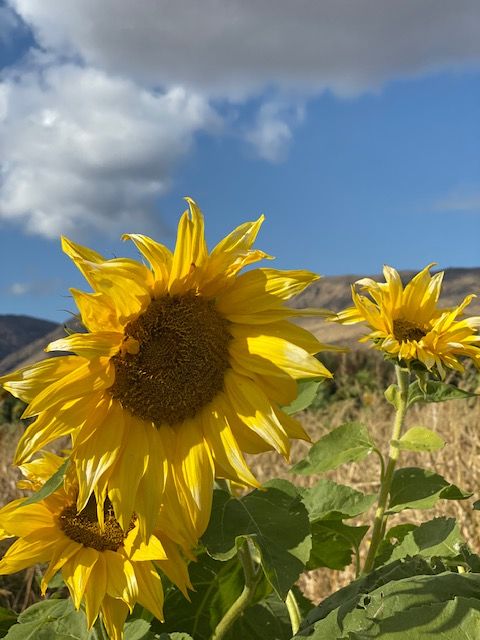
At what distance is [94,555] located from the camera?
5.10 feet

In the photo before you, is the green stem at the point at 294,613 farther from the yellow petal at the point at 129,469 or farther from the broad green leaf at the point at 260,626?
the yellow petal at the point at 129,469

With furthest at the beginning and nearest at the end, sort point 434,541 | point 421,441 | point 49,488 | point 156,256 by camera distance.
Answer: point 421,441 → point 434,541 → point 156,256 → point 49,488

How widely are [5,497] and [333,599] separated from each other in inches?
134

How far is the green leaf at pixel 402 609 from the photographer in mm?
1102

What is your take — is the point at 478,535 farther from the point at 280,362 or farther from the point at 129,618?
the point at 280,362

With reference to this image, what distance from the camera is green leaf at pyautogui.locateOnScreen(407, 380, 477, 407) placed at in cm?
191

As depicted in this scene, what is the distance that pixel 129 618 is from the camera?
1.82 m

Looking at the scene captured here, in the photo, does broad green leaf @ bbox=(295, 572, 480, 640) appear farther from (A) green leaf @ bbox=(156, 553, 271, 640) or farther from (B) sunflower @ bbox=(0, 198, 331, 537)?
(A) green leaf @ bbox=(156, 553, 271, 640)

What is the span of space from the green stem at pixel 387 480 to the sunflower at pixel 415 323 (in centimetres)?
8

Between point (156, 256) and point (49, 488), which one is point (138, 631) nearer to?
point (49, 488)

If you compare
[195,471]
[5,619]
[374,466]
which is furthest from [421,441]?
[374,466]

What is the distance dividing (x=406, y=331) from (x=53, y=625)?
3.71 ft

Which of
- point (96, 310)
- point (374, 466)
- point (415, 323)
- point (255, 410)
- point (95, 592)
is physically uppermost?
point (415, 323)

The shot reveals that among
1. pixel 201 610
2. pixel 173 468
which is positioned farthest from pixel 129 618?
pixel 173 468
